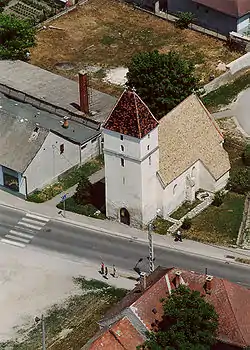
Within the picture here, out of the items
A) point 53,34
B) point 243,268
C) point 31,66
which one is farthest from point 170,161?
point 53,34

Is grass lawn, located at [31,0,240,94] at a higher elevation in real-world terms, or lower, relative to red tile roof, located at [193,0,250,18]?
lower

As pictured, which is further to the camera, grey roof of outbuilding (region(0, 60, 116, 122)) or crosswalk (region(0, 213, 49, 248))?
grey roof of outbuilding (region(0, 60, 116, 122))

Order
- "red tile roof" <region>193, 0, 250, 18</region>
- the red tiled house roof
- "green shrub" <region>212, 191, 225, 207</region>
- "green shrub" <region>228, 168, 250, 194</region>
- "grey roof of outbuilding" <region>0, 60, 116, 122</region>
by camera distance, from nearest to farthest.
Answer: the red tiled house roof, "green shrub" <region>212, 191, 225, 207</region>, "green shrub" <region>228, 168, 250, 194</region>, "grey roof of outbuilding" <region>0, 60, 116, 122</region>, "red tile roof" <region>193, 0, 250, 18</region>

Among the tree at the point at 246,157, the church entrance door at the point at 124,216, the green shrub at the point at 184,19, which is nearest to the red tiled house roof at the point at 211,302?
the church entrance door at the point at 124,216

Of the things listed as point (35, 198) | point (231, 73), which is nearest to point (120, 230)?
point (35, 198)

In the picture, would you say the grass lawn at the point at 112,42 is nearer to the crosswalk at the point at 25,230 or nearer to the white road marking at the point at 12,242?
the crosswalk at the point at 25,230

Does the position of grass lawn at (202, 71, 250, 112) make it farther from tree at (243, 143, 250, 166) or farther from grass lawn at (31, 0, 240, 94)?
tree at (243, 143, 250, 166)

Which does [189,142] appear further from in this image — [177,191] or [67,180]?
[67,180]

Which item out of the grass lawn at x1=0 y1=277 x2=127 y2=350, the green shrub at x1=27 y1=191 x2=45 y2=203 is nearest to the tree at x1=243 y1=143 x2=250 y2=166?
the green shrub at x1=27 y1=191 x2=45 y2=203
